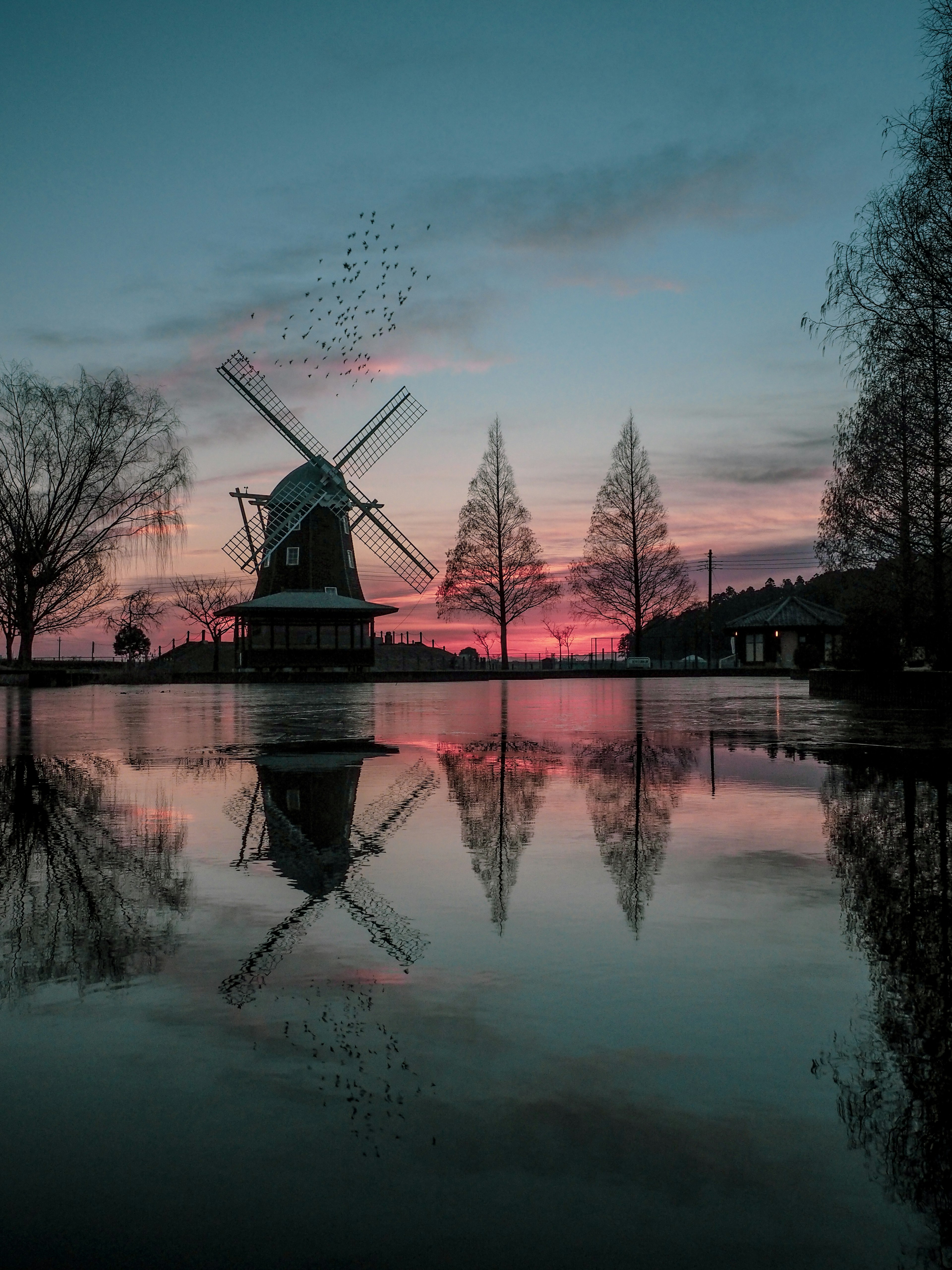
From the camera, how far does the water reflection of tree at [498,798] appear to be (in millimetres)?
5495

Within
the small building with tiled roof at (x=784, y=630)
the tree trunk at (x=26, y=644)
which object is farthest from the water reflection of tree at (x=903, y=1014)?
the small building with tiled roof at (x=784, y=630)

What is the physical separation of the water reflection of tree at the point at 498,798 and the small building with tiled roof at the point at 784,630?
200 feet

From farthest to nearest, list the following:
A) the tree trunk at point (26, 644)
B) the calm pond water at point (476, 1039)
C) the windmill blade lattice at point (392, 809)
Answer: the tree trunk at point (26, 644) → the windmill blade lattice at point (392, 809) → the calm pond water at point (476, 1039)

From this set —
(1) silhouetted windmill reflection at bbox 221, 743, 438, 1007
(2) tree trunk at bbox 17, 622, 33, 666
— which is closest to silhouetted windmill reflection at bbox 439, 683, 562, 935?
(1) silhouetted windmill reflection at bbox 221, 743, 438, 1007

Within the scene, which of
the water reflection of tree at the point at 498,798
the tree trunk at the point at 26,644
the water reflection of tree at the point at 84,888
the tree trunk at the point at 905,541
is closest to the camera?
the water reflection of tree at the point at 84,888

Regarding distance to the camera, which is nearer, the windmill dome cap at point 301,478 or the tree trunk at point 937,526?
the tree trunk at point 937,526

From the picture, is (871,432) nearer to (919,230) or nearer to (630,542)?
(919,230)

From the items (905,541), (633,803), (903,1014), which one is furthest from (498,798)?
(905,541)

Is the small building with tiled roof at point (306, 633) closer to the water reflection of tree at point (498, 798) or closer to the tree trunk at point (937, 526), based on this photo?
the tree trunk at point (937, 526)

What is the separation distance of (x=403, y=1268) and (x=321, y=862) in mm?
3946

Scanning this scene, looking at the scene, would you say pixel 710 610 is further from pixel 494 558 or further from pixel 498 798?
pixel 498 798

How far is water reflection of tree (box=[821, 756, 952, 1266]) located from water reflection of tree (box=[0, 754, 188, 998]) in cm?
243

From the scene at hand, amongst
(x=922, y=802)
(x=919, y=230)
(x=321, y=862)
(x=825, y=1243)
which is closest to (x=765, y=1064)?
(x=825, y=1243)

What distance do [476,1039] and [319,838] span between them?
12.3 ft
